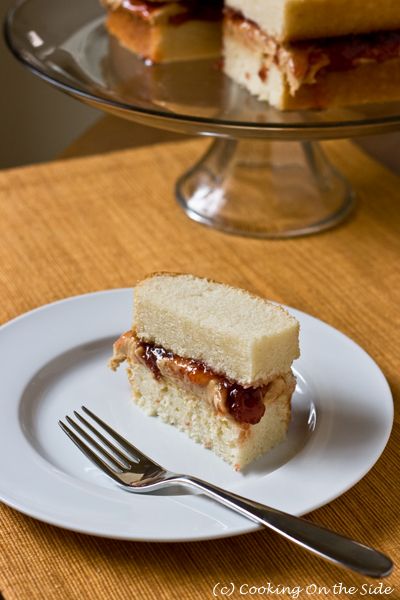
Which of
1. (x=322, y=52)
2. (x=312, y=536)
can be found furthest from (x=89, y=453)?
(x=322, y=52)

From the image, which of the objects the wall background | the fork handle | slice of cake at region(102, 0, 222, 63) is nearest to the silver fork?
the fork handle

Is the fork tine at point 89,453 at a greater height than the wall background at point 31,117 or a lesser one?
greater

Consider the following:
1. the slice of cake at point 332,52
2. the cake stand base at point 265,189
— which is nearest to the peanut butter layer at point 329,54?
the slice of cake at point 332,52

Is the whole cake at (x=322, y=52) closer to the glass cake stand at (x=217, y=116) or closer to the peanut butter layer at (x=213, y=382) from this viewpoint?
the glass cake stand at (x=217, y=116)

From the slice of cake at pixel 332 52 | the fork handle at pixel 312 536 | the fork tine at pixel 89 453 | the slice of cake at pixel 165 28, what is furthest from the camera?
the slice of cake at pixel 165 28

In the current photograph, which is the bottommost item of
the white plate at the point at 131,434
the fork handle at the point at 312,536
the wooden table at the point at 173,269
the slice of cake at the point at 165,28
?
the wooden table at the point at 173,269

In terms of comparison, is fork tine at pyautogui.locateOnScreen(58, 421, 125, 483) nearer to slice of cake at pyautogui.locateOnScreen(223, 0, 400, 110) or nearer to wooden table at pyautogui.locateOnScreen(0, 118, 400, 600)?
wooden table at pyautogui.locateOnScreen(0, 118, 400, 600)

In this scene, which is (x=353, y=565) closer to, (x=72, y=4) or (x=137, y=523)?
(x=137, y=523)
